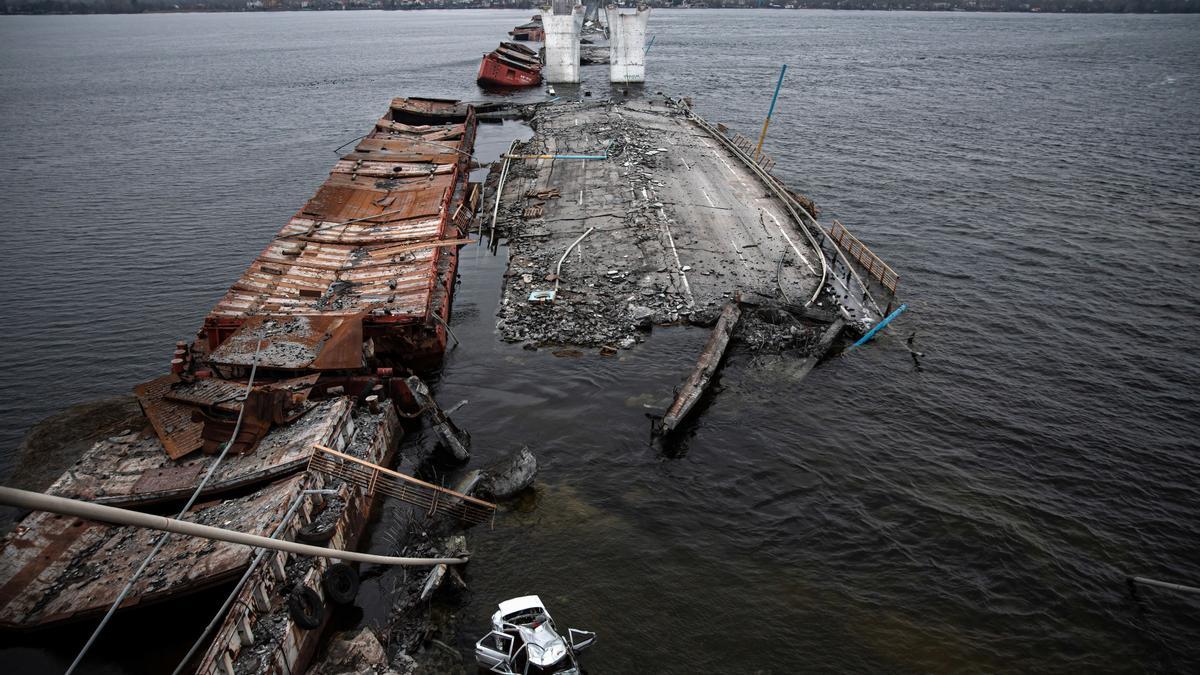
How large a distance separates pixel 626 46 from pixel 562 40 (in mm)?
7789

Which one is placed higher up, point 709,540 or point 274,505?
point 274,505

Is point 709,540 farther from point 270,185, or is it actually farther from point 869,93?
point 869,93

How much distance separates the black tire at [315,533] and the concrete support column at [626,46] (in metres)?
69.4

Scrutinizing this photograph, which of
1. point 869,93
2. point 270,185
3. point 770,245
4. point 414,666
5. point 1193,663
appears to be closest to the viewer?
point 414,666

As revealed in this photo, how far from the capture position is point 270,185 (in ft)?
146

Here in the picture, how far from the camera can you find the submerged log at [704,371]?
1936cm

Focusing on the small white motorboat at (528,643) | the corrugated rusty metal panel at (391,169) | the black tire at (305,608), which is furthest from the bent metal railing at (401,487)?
the corrugated rusty metal panel at (391,169)

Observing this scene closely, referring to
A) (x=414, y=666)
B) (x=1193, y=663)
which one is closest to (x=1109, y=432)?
(x=1193, y=663)

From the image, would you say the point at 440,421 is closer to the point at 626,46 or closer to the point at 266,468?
the point at 266,468

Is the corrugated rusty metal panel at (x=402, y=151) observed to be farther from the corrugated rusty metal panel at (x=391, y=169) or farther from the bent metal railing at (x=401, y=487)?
the bent metal railing at (x=401, y=487)

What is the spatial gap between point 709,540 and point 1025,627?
291 inches

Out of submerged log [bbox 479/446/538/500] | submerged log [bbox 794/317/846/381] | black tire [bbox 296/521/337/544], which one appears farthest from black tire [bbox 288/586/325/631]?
submerged log [bbox 794/317/846/381]

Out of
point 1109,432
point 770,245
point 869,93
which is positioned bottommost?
point 1109,432

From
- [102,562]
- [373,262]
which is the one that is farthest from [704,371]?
[102,562]
